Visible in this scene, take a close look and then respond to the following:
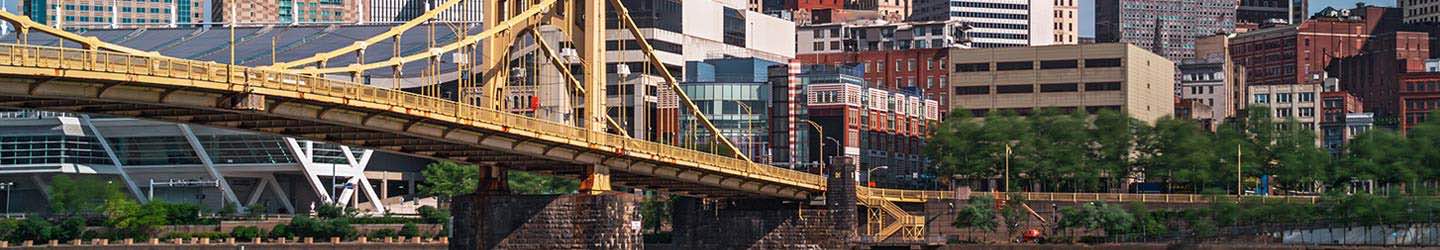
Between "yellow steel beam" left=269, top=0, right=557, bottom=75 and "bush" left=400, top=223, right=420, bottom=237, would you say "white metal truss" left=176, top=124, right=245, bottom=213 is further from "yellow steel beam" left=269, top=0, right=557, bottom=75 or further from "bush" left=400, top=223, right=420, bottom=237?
"yellow steel beam" left=269, top=0, right=557, bottom=75

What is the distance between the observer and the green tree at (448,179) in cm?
18450

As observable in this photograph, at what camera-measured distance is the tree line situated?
168 m

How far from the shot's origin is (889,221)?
508 ft

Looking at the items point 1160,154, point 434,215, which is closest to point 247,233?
point 434,215

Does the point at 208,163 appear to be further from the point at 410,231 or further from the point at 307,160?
the point at 410,231

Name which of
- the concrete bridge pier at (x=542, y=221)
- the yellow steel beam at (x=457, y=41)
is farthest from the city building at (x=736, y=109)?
the yellow steel beam at (x=457, y=41)

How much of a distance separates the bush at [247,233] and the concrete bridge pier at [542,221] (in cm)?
5656

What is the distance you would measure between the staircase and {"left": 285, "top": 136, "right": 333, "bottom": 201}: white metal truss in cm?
5663

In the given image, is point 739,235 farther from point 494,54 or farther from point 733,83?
point 733,83

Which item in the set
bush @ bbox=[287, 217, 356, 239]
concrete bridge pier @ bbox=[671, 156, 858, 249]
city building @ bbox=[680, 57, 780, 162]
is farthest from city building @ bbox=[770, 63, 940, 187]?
concrete bridge pier @ bbox=[671, 156, 858, 249]

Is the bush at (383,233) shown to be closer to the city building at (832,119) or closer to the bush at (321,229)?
the bush at (321,229)

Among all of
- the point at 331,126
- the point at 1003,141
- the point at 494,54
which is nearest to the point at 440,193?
the point at 1003,141

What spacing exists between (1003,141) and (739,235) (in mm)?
38732

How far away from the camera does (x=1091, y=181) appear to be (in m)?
172
